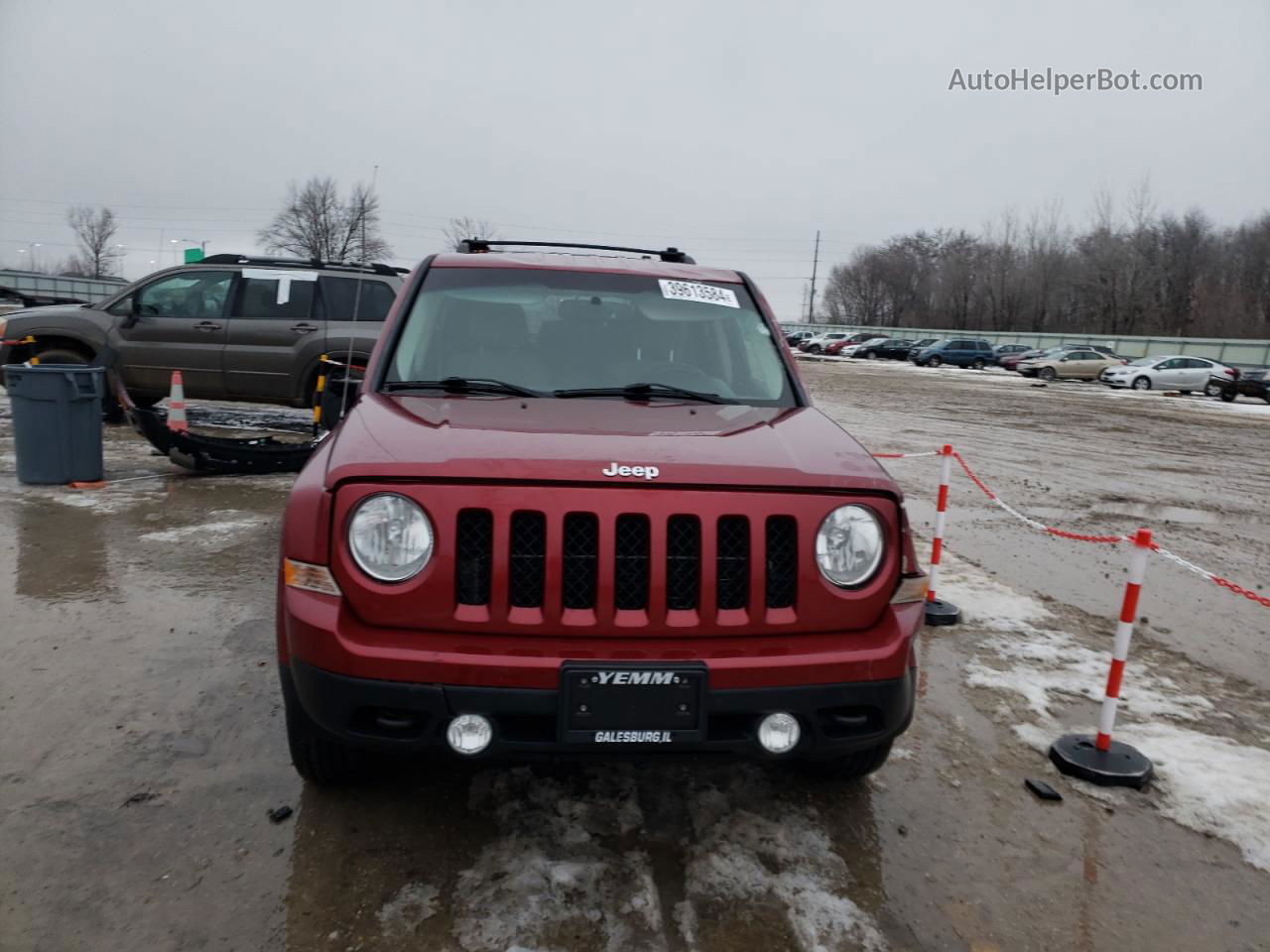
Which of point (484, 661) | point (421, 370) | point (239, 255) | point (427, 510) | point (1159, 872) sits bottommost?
point (1159, 872)

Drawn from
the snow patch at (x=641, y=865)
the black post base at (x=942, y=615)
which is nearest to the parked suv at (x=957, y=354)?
the black post base at (x=942, y=615)

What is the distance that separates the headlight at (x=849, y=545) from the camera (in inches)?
101

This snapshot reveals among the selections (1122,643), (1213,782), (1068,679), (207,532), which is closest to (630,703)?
(1122,643)

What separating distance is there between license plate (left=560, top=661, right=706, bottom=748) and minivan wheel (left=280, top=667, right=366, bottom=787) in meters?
0.80

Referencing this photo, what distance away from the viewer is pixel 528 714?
7.77 feet

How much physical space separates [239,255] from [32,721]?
26.7 feet

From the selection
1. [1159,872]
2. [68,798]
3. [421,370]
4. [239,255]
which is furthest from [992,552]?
[239,255]

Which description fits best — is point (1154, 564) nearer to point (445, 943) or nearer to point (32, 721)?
point (445, 943)

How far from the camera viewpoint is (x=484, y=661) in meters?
2.35

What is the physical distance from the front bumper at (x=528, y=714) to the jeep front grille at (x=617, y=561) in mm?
248

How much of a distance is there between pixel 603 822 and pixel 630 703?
2.73ft

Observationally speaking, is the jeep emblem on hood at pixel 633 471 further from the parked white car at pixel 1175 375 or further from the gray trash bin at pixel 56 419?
the parked white car at pixel 1175 375

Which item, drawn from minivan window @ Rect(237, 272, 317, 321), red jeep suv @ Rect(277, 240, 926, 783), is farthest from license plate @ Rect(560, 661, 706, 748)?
minivan window @ Rect(237, 272, 317, 321)

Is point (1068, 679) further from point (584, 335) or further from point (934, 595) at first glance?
point (584, 335)
